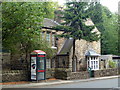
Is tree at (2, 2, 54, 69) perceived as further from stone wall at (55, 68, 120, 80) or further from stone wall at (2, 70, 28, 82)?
stone wall at (55, 68, 120, 80)

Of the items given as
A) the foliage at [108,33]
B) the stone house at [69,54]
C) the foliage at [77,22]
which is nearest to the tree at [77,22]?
the foliage at [77,22]

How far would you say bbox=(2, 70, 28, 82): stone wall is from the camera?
874 inches

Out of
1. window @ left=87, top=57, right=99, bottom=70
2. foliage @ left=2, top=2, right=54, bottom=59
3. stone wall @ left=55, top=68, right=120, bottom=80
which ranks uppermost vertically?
foliage @ left=2, top=2, right=54, bottom=59

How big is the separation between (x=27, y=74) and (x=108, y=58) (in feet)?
59.2

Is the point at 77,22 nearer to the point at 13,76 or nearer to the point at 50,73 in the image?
the point at 50,73

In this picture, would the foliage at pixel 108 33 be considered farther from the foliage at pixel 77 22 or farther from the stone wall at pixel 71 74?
the foliage at pixel 77 22

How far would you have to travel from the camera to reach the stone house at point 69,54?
107 feet

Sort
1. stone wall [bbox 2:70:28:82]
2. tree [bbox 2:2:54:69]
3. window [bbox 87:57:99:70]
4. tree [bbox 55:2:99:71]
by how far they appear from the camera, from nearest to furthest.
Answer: tree [bbox 2:2:54:69], stone wall [bbox 2:70:28:82], tree [bbox 55:2:99:71], window [bbox 87:57:99:70]

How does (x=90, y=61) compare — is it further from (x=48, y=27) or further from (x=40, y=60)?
(x=40, y=60)

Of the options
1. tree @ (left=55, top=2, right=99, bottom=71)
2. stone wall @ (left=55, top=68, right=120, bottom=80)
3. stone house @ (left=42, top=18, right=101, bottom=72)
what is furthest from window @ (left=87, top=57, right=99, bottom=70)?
tree @ (left=55, top=2, right=99, bottom=71)

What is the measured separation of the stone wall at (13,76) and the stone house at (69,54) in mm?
9169

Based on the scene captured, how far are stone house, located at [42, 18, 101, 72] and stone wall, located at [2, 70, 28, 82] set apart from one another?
9169mm

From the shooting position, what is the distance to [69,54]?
3238 centimetres

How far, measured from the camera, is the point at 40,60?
76.5 feet
